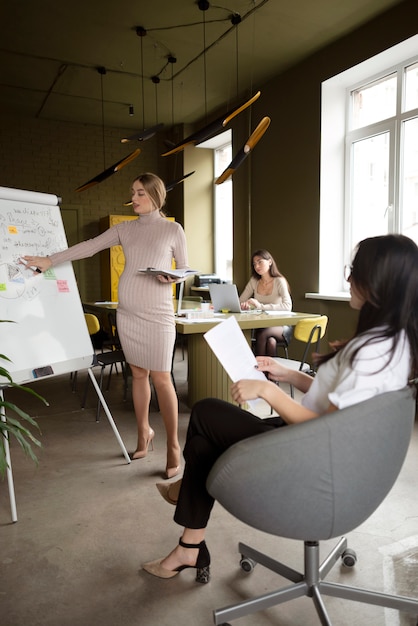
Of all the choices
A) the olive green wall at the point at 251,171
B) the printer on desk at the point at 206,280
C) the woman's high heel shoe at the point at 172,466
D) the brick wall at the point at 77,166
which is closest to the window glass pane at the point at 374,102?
the olive green wall at the point at 251,171

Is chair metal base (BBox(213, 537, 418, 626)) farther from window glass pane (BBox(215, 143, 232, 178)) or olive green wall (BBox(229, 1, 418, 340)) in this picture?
window glass pane (BBox(215, 143, 232, 178))

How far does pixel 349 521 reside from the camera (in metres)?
1.27

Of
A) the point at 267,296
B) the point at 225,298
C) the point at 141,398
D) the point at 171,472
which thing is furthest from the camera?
the point at 267,296

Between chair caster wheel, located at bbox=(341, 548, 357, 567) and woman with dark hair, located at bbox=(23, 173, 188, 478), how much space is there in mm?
1055

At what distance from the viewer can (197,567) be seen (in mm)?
1677

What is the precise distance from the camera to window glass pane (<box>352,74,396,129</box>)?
15.2 feet

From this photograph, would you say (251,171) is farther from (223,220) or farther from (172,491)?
(172,491)

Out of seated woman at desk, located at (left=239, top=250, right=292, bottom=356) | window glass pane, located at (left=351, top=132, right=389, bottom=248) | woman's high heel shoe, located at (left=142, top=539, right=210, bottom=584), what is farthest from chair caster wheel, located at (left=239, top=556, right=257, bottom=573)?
window glass pane, located at (left=351, top=132, right=389, bottom=248)

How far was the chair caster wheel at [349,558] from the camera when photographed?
5.76 feet

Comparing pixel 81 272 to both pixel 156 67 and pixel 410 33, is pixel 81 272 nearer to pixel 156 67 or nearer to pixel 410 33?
pixel 156 67

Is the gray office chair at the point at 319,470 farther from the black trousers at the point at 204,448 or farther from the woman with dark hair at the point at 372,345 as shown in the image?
the black trousers at the point at 204,448

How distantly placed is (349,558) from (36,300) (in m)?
1.83

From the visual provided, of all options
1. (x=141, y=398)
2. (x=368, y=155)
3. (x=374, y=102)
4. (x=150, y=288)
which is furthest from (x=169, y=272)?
(x=374, y=102)

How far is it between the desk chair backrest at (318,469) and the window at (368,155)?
148 inches
